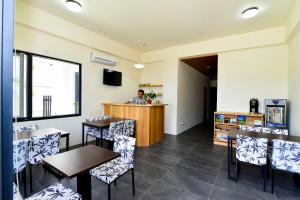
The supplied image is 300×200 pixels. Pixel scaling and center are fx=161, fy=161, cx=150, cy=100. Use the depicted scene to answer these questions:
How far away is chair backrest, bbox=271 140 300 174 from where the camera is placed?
7.07 ft

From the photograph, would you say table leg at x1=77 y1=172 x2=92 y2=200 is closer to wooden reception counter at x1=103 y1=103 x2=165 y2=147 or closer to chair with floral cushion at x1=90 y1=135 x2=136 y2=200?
chair with floral cushion at x1=90 y1=135 x2=136 y2=200

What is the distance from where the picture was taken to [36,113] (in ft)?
11.9

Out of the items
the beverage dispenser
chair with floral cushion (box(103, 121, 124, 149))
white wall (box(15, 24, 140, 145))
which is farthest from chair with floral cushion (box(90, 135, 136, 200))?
the beverage dispenser

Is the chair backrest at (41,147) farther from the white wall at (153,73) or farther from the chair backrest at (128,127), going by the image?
the white wall at (153,73)

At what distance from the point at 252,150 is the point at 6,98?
2907 mm

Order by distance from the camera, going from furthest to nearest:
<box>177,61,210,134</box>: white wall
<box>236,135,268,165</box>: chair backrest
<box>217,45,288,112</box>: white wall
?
1. <box>177,61,210,134</box>: white wall
2. <box>217,45,288,112</box>: white wall
3. <box>236,135,268,165</box>: chair backrest

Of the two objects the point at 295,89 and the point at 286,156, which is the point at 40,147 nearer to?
the point at 286,156

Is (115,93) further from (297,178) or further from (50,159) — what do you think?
(297,178)

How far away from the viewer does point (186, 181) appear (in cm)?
266

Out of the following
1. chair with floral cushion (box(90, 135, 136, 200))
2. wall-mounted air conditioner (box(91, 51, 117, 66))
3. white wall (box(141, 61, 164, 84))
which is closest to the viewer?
chair with floral cushion (box(90, 135, 136, 200))

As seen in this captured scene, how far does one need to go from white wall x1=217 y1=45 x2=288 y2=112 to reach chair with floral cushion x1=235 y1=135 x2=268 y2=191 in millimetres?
2432

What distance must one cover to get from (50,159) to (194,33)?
4.43 meters

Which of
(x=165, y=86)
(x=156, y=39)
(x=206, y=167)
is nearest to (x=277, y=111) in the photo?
(x=206, y=167)

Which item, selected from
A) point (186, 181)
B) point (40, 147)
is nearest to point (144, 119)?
point (186, 181)
